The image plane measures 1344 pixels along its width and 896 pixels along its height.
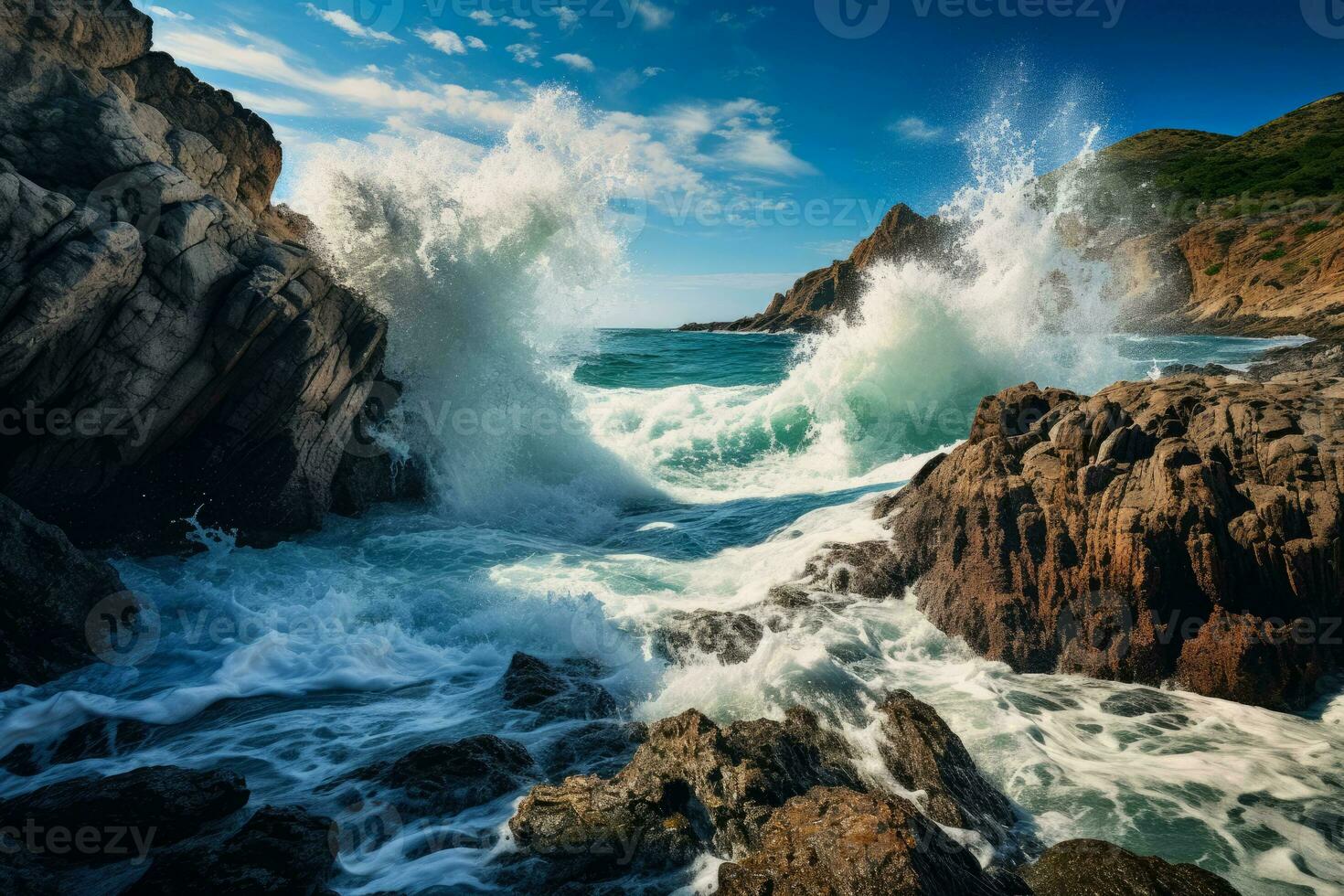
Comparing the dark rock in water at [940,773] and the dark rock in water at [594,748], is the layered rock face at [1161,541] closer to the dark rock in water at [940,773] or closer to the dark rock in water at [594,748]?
the dark rock in water at [940,773]

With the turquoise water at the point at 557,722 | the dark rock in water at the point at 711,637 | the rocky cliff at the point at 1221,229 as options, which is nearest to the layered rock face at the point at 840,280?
the rocky cliff at the point at 1221,229

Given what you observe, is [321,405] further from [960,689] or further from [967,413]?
[967,413]

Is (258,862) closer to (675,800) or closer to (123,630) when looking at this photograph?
(675,800)

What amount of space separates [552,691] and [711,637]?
6.42ft

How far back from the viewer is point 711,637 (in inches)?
288

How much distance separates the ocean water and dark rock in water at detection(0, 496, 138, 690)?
0.46 metres

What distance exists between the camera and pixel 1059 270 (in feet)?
62.6

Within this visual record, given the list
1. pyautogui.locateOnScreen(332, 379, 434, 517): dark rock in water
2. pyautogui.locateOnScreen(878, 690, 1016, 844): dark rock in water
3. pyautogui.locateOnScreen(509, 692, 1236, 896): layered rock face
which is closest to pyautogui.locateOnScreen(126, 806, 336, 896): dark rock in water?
pyautogui.locateOnScreen(509, 692, 1236, 896): layered rock face

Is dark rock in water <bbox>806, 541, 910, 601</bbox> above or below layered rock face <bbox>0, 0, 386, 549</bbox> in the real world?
below

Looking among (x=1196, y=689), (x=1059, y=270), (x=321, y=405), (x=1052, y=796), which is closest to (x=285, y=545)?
(x=321, y=405)

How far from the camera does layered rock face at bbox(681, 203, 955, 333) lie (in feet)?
297

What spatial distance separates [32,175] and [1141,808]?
1324 cm

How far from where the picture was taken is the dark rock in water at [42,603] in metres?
6.23

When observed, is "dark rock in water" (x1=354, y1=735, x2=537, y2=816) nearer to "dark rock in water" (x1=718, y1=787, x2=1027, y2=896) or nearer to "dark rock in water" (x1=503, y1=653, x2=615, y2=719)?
"dark rock in water" (x1=503, y1=653, x2=615, y2=719)
